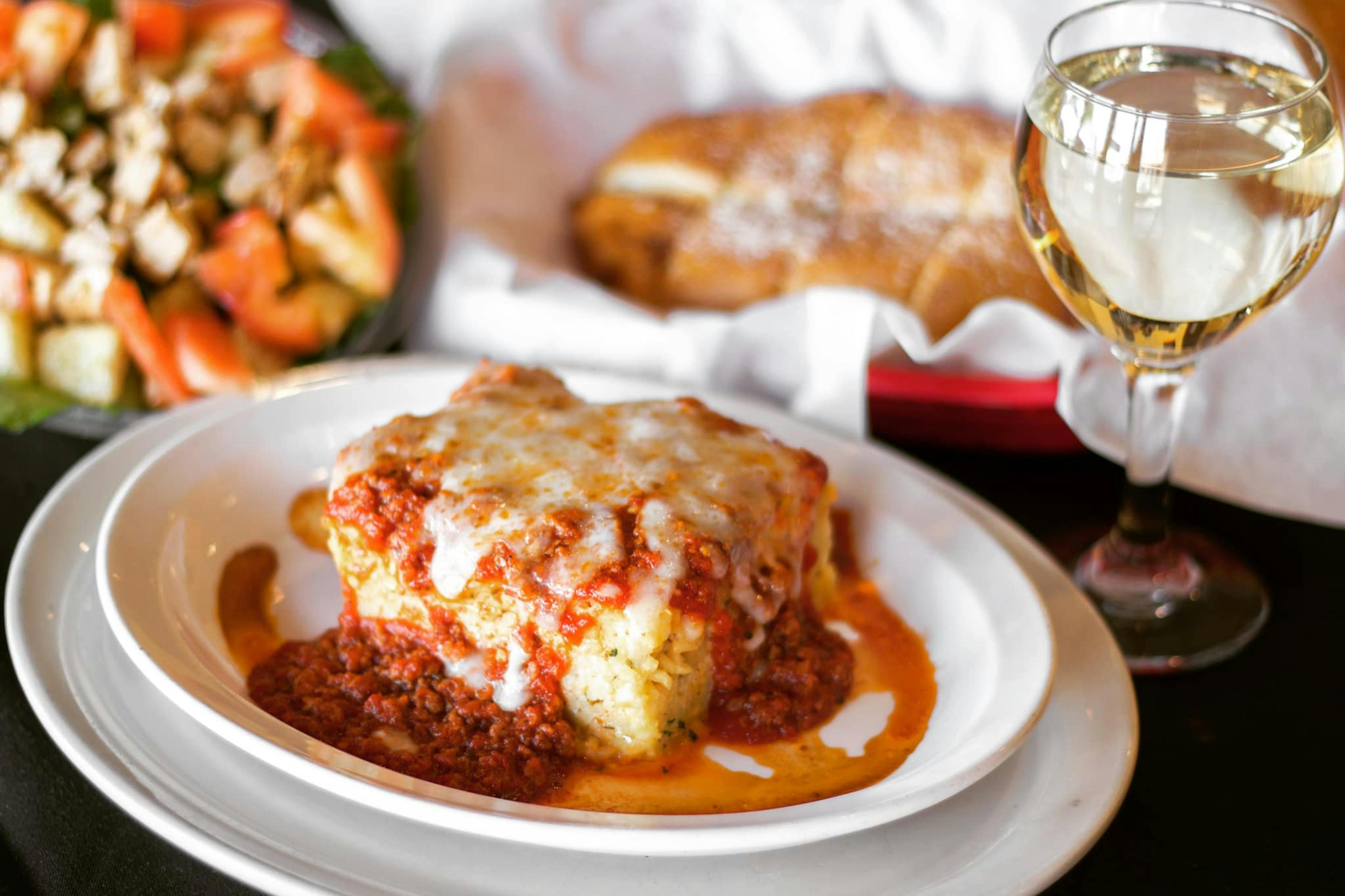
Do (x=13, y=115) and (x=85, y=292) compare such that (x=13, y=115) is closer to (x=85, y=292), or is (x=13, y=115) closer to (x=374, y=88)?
(x=85, y=292)

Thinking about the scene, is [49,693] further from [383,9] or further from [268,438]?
[383,9]

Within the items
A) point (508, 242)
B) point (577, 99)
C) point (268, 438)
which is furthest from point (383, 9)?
point (268, 438)

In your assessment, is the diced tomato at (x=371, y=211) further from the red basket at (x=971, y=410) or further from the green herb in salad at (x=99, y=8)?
the red basket at (x=971, y=410)

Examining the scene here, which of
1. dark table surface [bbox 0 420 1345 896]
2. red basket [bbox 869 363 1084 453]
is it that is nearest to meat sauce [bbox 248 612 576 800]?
dark table surface [bbox 0 420 1345 896]

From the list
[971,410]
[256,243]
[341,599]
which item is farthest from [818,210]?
[341,599]

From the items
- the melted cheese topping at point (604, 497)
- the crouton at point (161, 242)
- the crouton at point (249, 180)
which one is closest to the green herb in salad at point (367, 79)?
the crouton at point (249, 180)

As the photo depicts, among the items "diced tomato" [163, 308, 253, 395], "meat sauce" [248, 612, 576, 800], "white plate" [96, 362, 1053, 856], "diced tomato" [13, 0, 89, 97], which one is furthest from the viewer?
"diced tomato" [13, 0, 89, 97]

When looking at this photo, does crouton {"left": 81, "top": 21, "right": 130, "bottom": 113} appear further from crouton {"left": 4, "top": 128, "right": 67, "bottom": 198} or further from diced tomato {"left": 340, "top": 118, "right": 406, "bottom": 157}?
diced tomato {"left": 340, "top": 118, "right": 406, "bottom": 157}
